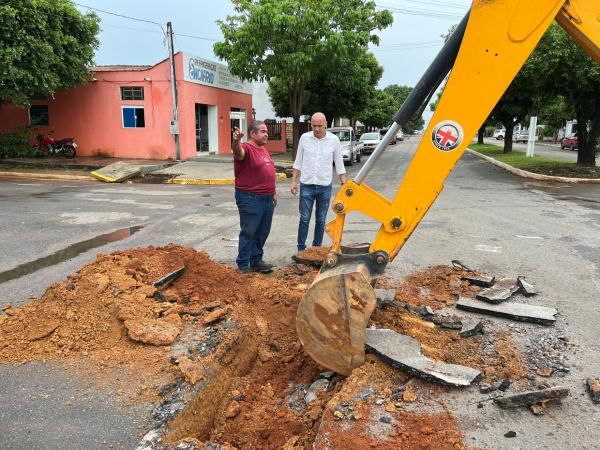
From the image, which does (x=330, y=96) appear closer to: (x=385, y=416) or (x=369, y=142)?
(x=369, y=142)

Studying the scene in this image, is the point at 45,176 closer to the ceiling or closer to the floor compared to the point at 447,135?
closer to the floor

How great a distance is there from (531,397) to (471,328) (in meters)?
1.03

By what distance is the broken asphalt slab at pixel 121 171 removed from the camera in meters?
16.0

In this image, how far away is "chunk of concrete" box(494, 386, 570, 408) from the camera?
109 inches

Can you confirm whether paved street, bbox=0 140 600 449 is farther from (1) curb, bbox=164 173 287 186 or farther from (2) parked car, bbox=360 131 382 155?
(2) parked car, bbox=360 131 382 155

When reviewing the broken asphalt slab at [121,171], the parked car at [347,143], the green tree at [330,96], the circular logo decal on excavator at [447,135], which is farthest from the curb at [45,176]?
the circular logo decal on excavator at [447,135]

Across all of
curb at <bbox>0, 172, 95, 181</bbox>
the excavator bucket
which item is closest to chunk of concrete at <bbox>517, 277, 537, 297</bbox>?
the excavator bucket

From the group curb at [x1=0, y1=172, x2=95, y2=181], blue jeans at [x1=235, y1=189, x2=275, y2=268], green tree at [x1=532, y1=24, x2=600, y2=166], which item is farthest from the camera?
curb at [x1=0, y1=172, x2=95, y2=181]

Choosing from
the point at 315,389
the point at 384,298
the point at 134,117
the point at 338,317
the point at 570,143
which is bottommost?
the point at 315,389

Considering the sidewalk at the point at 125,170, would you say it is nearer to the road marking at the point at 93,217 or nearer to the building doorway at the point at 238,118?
the building doorway at the point at 238,118

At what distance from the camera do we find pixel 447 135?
112 inches

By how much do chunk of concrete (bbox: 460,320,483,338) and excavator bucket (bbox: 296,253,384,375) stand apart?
1.16 metres

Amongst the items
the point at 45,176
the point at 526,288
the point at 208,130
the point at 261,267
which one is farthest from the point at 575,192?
the point at 45,176

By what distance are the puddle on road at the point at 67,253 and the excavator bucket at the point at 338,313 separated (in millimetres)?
4228
